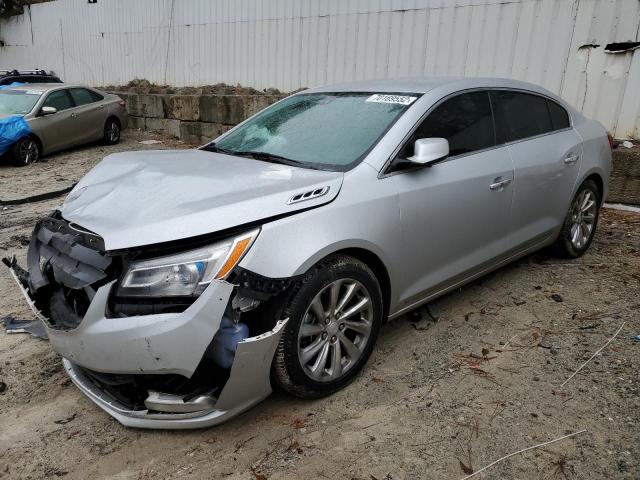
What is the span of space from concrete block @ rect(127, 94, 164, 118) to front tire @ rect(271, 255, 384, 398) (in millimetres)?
11230

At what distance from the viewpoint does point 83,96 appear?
38.3ft

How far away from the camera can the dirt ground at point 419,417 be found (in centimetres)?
249

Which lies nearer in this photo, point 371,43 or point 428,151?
point 428,151

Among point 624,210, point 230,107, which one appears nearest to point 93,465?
point 624,210

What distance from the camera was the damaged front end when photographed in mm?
2377

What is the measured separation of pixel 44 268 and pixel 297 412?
156 centimetres

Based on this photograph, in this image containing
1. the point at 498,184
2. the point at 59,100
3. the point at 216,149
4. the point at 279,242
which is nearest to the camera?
→ the point at 279,242

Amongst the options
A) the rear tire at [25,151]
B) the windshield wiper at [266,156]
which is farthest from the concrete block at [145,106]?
the windshield wiper at [266,156]

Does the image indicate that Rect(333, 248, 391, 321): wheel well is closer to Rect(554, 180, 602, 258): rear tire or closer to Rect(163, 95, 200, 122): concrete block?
Rect(554, 180, 602, 258): rear tire

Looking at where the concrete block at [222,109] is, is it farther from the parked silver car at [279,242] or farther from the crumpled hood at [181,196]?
the crumpled hood at [181,196]

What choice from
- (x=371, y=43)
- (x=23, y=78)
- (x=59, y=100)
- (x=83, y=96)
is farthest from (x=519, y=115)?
(x=23, y=78)

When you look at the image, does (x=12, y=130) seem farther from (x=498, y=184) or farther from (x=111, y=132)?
(x=498, y=184)

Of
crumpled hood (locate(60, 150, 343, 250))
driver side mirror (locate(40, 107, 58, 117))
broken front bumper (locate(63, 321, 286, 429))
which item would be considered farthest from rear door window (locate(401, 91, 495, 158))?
driver side mirror (locate(40, 107, 58, 117))

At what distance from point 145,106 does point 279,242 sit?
12113 millimetres
